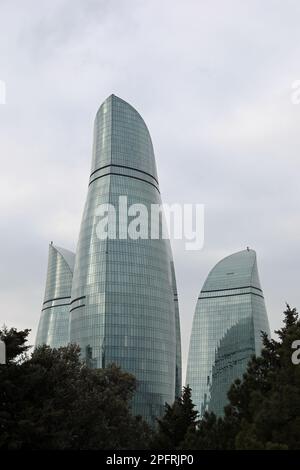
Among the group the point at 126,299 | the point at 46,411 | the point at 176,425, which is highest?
Answer: the point at 126,299

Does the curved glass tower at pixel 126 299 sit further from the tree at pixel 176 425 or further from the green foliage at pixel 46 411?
the tree at pixel 176 425

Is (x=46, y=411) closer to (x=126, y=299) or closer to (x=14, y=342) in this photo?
(x=14, y=342)

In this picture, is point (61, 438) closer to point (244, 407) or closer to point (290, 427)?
point (244, 407)

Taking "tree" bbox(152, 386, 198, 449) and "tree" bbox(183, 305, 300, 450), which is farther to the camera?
"tree" bbox(152, 386, 198, 449)

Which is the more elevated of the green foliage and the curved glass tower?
the curved glass tower

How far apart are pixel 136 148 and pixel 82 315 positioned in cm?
4442

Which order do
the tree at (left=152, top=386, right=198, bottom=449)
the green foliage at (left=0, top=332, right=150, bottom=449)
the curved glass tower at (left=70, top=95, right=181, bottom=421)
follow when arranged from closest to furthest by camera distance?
the green foliage at (left=0, top=332, right=150, bottom=449), the tree at (left=152, top=386, right=198, bottom=449), the curved glass tower at (left=70, top=95, right=181, bottom=421)

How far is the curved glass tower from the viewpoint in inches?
5709

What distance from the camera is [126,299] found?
145500 mm

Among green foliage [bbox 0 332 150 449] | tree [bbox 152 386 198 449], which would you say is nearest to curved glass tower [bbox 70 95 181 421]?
green foliage [bbox 0 332 150 449]

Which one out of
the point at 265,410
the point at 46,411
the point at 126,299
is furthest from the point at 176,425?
the point at 126,299

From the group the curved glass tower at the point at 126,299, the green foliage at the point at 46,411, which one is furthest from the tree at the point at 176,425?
the curved glass tower at the point at 126,299

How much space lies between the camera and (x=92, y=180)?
513ft

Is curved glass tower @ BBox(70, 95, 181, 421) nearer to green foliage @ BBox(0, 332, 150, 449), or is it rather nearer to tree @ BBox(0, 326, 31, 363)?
green foliage @ BBox(0, 332, 150, 449)
